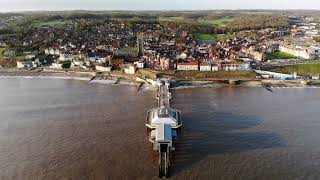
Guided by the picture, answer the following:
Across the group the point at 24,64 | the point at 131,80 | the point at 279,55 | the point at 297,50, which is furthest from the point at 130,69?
the point at 297,50

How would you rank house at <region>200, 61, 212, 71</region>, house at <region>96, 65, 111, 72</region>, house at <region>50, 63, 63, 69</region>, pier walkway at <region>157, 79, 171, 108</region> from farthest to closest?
house at <region>50, 63, 63, 69</region> < house at <region>96, 65, 111, 72</region> < house at <region>200, 61, 212, 71</region> < pier walkway at <region>157, 79, 171, 108</region>

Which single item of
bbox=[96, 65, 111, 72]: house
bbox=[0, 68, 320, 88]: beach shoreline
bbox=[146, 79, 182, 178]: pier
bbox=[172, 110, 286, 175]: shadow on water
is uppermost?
bbox=[146, 79, 182, 178]: pier

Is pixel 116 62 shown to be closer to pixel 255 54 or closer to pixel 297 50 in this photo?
pixel 255 54

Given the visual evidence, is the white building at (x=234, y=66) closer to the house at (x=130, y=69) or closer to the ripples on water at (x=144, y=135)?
the ripples on water at (x=144, y=135)

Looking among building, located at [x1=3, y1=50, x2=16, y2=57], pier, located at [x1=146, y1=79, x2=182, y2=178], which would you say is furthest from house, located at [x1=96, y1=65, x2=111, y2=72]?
pier, located at [x1=146, y1=79, x2=182, y2=178]

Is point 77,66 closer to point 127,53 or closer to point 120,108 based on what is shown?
point 127,53

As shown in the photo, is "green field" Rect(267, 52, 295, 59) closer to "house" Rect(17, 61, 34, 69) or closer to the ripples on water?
the ripples on water

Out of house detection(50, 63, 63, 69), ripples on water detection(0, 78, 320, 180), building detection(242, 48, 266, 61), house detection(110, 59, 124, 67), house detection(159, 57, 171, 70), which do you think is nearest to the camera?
ripples on water detection(0, 78, 320, 180)

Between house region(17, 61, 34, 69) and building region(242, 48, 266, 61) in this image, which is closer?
house region(17, 61, 34, 69)
